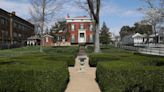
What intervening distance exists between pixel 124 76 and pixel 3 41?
65.7m

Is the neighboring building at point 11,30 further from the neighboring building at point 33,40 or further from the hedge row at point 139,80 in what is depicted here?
the hedge row at point 139,80

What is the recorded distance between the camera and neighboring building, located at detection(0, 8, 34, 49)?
236 ft

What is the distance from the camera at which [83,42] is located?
3310 inches

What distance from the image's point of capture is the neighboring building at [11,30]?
72.0 metres

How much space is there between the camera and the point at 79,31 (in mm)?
84375

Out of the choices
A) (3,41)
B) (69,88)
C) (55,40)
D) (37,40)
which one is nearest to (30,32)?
(37,40)

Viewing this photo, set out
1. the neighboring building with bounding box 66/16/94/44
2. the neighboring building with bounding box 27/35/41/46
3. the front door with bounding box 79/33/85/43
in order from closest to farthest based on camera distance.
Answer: the neighboring building with bounding box 66/16/94/44 → the front door with bounding box 79/33/85/43 → the neighboring building with bounding box 27/35/41/46

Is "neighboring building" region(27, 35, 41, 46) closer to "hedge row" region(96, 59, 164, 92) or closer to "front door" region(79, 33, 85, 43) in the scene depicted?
"front door" region(79, 33, 85, 43)

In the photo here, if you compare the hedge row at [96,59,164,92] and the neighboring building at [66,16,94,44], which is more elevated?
the neighboring building at [66,16,94,44]

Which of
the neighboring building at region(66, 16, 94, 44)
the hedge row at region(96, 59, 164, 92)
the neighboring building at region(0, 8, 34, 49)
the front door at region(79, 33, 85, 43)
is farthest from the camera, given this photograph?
the front door at region(79, 33, 85, 43)

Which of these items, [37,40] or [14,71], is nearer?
[14,71]

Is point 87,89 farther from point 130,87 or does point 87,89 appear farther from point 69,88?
point 130,87

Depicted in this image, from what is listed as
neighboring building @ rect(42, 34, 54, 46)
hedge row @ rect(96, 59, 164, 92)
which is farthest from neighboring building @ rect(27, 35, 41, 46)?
hedge row @ rect(96, 59, 164, 92)

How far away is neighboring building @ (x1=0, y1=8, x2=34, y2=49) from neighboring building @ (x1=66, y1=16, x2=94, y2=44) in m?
14.0
